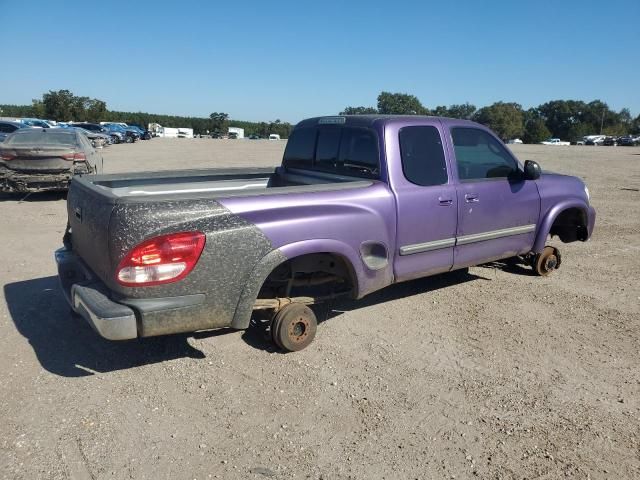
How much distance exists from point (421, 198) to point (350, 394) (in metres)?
1.81

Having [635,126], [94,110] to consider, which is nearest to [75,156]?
[94,110]

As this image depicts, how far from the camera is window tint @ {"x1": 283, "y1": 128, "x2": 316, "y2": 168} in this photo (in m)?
5.30

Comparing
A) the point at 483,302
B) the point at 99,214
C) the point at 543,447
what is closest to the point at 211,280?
the point at 99,214

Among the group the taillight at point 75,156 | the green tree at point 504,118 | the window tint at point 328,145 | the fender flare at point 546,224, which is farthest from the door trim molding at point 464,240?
the green tree at point 504,118

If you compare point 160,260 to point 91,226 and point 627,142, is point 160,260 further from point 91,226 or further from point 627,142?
point 627,142

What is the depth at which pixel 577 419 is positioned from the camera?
10.6ft

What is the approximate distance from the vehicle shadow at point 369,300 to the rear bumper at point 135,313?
2.94 feet

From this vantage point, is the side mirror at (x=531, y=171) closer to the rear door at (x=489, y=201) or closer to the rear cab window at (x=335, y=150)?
the rear door at (x=489, y=201)

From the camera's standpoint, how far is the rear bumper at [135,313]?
321cm

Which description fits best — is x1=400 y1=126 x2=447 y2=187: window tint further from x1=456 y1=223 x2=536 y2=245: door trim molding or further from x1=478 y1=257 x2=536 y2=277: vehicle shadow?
x1=478 y1=257 x2=536 y2=277: vehicle shadow

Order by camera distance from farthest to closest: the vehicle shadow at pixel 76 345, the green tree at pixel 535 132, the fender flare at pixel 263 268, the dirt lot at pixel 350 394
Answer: the green tree at pixel 535 132
the vehicle shadow at pixel 76 345
the fender flare at pixel 263 268
the dirt lot at pixel 350 394

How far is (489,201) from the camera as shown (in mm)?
5031

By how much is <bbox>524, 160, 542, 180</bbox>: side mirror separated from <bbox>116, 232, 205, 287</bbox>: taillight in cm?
355

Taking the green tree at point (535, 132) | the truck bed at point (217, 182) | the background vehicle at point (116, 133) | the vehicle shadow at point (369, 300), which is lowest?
the vehicle shadow at point (369, 300)
